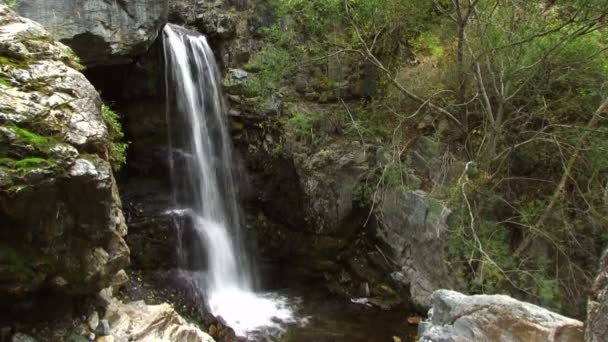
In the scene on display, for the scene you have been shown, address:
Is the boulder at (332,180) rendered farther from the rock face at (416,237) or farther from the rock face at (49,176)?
the rock face at (49,176)

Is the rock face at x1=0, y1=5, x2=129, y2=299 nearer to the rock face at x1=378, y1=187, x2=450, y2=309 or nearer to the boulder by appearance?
the boulder

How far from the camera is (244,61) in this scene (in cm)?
1047

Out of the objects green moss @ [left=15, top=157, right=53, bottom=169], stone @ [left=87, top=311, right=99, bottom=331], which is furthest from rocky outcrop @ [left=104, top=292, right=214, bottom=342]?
green moss @ [left=15, top=157, right=53, bottom=169]

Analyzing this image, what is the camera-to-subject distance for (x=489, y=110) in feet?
25.0

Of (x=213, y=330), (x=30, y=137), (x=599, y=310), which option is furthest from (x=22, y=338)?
(x=599, y=310)

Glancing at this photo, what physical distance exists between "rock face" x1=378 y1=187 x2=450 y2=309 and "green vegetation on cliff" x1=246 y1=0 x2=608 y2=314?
13.0 inches

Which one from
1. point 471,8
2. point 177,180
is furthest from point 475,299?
point 177,180

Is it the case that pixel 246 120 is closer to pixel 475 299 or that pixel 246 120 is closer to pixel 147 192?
pixel 147 192

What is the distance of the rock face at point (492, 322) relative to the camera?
3.58 meters

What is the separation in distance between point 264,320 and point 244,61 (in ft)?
18.7

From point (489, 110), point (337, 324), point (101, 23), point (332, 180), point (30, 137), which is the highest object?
point (101, 23)

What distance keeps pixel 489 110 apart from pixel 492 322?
4.62m

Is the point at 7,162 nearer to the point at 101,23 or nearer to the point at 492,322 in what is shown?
the point at 492,322

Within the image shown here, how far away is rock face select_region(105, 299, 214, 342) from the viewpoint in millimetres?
4609
